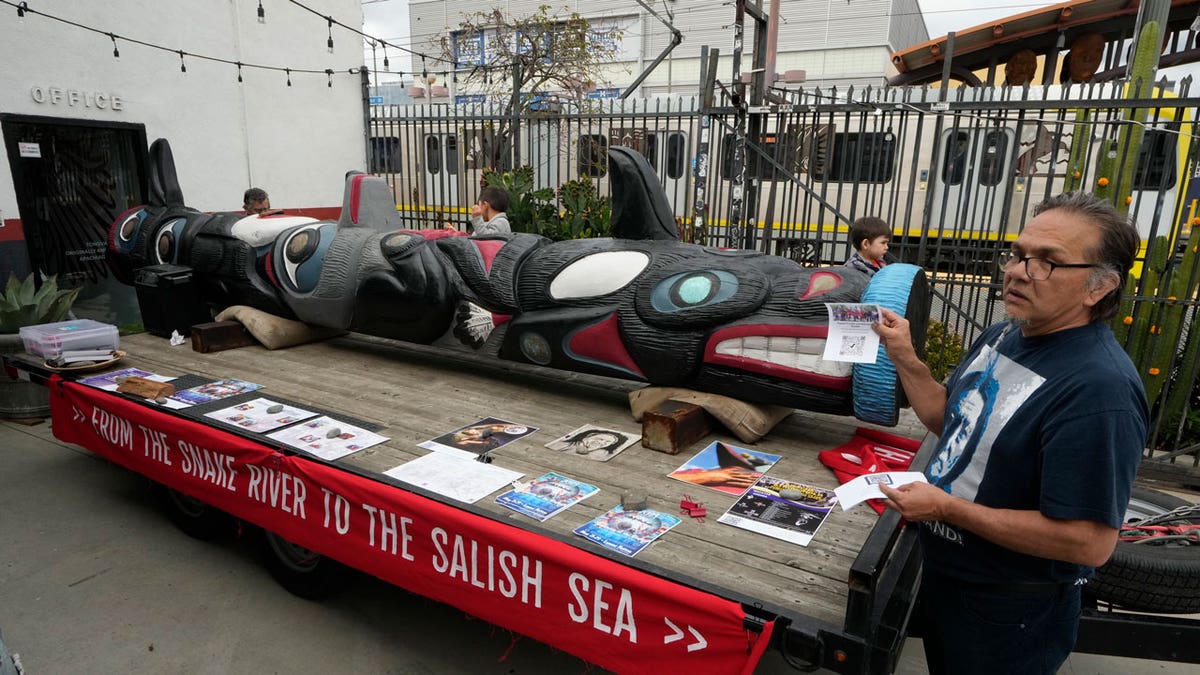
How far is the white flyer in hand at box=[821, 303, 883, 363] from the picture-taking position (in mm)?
2340

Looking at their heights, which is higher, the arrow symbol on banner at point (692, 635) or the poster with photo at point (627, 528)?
the poster with photo at point (627, 528)

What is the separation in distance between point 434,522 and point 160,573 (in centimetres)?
212

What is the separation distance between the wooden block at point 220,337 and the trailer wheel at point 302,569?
1.71m

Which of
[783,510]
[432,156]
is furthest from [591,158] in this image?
[783,510]

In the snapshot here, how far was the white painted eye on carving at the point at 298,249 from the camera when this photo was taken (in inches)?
177

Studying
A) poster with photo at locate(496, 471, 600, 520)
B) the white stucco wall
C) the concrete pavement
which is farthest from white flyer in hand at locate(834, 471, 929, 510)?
the white stucco wall

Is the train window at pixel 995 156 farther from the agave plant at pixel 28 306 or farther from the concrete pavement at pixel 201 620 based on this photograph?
the agave plant at pixel 28 306

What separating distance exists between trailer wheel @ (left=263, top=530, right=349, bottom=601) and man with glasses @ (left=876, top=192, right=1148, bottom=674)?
8.64ft

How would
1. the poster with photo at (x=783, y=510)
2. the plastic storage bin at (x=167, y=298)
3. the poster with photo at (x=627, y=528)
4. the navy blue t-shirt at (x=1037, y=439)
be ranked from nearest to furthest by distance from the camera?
the navy blue t-shirt at (x=1037, y=439), the poster with photo at (x=627, y=528), the poster with photo at (x=783, y=510), the plastic storage bin at (x=167, y=298)

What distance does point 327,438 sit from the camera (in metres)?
3.05

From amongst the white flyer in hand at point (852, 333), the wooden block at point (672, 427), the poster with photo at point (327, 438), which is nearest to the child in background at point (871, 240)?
the wooden block at point (672, 427)

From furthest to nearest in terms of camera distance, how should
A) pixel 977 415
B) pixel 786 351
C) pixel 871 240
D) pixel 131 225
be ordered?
pixel 131 225
pixel 871 240
pixel 786 351
pixel 977 415

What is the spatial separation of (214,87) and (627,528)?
8.00 metres

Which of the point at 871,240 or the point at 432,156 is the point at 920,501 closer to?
the point at 871,240
